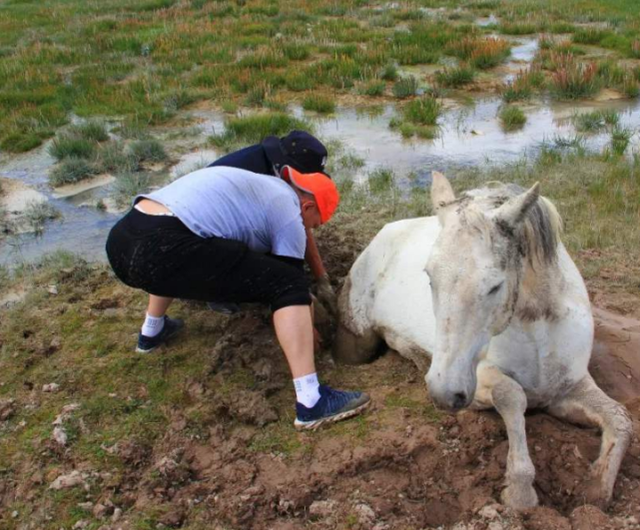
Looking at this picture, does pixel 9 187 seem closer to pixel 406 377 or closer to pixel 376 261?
pixel 376 261

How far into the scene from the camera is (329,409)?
374 centimetres

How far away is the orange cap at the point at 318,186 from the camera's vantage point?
13.4 feet

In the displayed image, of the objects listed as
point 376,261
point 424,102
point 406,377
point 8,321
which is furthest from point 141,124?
point 406,377

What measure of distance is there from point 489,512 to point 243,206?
2.08 m

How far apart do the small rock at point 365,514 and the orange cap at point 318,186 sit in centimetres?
181

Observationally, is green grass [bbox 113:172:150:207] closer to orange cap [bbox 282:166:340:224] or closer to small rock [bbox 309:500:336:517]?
orange cap [bbox 282:166:340:224]

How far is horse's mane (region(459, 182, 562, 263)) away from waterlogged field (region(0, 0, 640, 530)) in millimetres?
970

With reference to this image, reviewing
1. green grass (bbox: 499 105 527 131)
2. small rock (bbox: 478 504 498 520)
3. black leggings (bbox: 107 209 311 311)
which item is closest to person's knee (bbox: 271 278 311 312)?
black leggings (bbox: 107 209 311 311)

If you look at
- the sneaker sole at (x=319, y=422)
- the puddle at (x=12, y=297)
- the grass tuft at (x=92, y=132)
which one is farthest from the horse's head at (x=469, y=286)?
the grass tuft at (x=92, y=132)

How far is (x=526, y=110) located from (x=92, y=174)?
22.0 ft

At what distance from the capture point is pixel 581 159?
8031 millimetres

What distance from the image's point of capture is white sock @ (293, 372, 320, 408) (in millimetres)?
3732

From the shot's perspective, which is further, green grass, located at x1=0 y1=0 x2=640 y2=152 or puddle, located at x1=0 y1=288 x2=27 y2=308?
green grass, located at x1=0 y1=0 x2=640 y2=152

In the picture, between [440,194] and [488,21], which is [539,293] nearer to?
[440,194]
